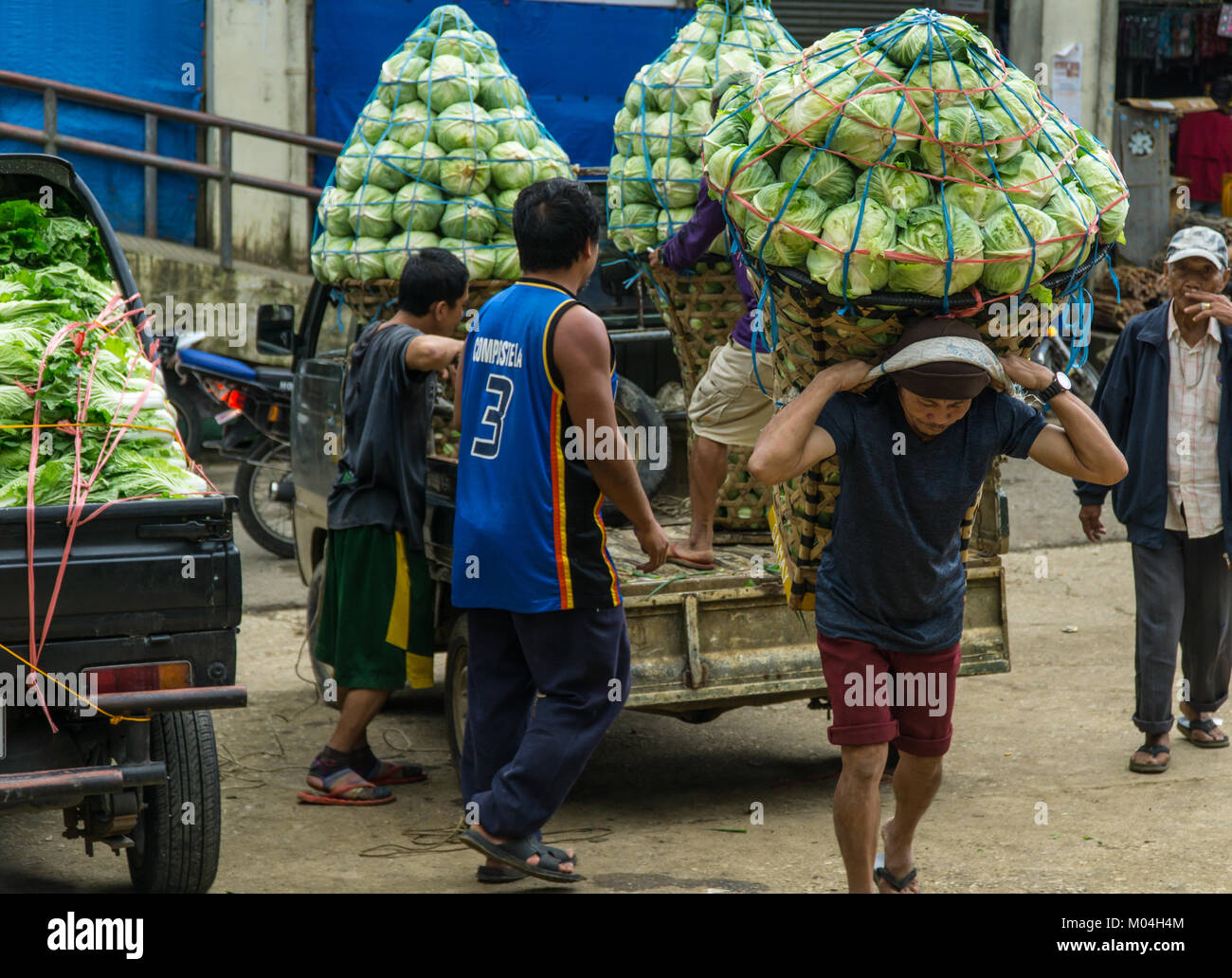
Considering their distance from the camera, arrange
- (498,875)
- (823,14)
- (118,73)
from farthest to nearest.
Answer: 1. (823,14)
2. (118,73)
3. (498,875)

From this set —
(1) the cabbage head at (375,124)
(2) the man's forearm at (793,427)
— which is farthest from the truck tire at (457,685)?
(1) the cabbage head at (375,124)

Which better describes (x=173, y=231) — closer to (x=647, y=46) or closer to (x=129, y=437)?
(x=647, y=46)

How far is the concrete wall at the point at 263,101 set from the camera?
12164 mm

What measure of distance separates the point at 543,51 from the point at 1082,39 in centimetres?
487

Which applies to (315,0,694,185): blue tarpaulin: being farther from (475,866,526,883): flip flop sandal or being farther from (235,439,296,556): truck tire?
(475,866,526,883): flip flop sandal

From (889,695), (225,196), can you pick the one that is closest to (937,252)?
(889,695)

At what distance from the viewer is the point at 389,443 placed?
5.21 metres

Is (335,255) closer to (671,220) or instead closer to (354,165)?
(354,165)

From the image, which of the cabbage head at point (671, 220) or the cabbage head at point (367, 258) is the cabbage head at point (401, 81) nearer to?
the cabbage head at point (367, 258)

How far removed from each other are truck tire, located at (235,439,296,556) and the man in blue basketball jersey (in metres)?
5.09

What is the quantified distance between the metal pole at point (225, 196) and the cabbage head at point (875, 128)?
9085 millimetres

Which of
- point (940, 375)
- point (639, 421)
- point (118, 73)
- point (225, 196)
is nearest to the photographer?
point (940, 375)

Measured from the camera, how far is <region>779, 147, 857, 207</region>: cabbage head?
3.62 metres
